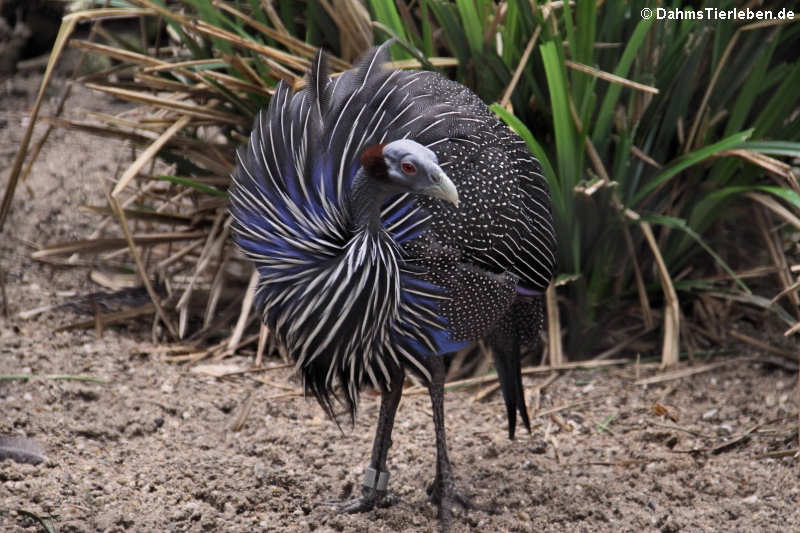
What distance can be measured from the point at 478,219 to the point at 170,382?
1370 millimetres

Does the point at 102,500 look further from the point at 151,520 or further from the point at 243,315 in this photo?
the point at 243,315

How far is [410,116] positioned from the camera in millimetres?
2348

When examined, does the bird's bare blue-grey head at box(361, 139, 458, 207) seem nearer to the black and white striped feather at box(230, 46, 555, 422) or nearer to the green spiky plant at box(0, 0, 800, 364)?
the black and white striped feather at box(230, 46, 555, 422)

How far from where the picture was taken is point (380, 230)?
214 cm

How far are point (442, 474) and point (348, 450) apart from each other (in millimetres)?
447

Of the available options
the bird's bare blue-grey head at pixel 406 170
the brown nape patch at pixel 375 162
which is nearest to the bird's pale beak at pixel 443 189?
the bird's bare blue-grey head at pixel 406 170

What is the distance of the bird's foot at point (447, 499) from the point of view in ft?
8.05

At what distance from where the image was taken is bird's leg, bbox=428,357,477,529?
2.44 meters

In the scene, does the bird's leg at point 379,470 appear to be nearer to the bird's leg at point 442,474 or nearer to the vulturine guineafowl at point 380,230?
the vulturine guineafowl at point 380,230

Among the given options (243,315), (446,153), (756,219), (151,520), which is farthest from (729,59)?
(151,520)

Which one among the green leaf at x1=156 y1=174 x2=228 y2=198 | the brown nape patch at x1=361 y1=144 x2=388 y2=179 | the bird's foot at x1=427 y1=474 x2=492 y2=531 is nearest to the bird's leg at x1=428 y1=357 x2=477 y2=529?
the bird's foot at x1=427 y1=474 x2=492 y2=531

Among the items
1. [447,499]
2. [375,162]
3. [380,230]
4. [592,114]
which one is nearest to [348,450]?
[447,499]

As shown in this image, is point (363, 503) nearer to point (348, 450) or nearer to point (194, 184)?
point (348, 450)

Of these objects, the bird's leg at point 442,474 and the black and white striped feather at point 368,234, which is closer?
the black and white striped feather at point 368,234
